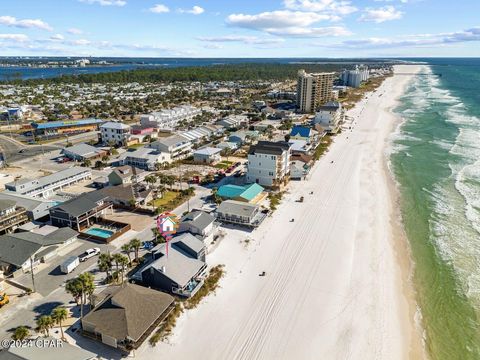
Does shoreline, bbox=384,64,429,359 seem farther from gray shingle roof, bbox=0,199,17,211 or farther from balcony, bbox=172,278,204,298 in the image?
gray shingle roof, bbox=0,199,17,211

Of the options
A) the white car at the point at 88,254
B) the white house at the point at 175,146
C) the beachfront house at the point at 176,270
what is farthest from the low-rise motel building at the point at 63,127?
the beachfront house at the point at 176,270

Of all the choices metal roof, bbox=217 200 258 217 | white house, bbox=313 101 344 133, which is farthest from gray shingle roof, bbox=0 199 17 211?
white house, bbox=313 101 344 133

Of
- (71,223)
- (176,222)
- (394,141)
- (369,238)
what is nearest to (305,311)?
(369,238)

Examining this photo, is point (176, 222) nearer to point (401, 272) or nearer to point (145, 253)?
point (145, 253)

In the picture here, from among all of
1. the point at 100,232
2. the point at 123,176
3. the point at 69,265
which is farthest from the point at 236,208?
the point at 123,176

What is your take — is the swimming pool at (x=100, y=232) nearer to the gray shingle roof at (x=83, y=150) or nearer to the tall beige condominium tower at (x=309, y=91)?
the gray shingle roof at (x=83, y=150)
